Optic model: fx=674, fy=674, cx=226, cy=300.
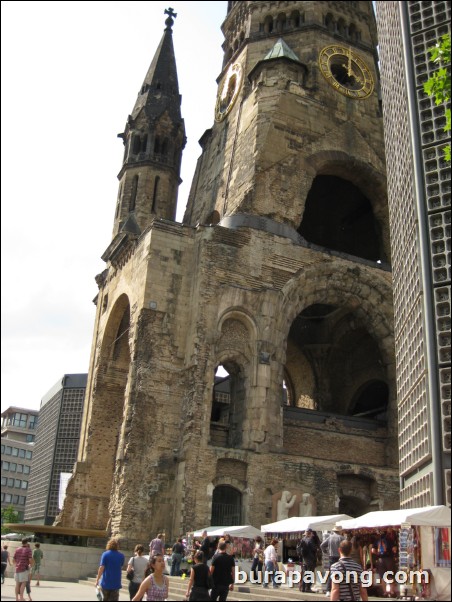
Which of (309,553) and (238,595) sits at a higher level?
(309,553)

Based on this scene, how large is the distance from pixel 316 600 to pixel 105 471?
18463 millimetres

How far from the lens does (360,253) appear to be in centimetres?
3738

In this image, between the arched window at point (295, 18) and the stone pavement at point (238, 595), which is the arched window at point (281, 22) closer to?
the arched window at point (295, 18)

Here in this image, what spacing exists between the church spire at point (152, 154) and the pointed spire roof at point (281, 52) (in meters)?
6.65

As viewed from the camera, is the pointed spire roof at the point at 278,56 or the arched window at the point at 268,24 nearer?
the pointed spire roof at the point at 278,56

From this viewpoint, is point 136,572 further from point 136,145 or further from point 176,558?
point 136,145

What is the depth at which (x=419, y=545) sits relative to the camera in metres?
13.0

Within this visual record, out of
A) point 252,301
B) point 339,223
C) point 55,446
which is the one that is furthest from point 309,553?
point 55,446

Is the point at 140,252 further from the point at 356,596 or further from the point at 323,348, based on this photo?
the point at 356,596

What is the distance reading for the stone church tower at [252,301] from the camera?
23.3 metres

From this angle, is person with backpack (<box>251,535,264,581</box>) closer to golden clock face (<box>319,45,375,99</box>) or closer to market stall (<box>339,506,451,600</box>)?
market stall (<box>339,506,451,600</box>)

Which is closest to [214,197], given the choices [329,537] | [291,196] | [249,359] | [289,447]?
[291,196]

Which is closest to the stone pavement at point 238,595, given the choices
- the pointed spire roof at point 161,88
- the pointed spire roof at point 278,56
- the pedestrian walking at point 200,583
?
the pedestrian walking at point 200,583

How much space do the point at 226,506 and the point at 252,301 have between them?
7.51 m
